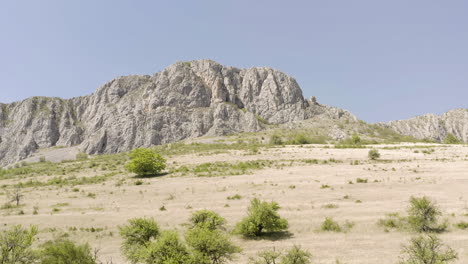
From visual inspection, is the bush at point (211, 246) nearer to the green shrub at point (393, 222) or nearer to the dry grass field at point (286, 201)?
the dry grass field at point (286, 201)

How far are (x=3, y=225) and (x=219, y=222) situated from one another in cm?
1978

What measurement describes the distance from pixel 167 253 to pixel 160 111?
145766mm

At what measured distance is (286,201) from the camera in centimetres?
2667

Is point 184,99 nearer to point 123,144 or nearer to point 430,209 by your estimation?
point 123,144

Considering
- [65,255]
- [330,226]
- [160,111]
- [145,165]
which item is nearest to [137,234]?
[65,255]

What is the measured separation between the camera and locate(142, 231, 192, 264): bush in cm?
1284

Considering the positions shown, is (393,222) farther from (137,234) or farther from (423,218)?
(137,234)

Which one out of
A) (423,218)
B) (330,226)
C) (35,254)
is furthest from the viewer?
(330,226)

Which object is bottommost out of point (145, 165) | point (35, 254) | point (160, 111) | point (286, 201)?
point (286, 201)

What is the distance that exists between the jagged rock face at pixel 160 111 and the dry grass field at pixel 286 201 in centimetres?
10210

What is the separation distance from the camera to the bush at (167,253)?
12836 millimetres

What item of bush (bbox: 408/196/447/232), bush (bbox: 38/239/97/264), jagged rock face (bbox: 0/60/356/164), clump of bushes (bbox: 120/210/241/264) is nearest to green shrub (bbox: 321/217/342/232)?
bush (bbox: 408/196/447/232)

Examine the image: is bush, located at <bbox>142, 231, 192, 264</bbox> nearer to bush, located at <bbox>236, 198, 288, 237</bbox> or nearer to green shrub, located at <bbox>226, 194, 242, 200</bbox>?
bush, located at <bbox>236, 198, 288, 237</bbox>

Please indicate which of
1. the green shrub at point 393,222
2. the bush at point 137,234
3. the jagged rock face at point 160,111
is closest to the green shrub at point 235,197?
the bush at point 137,234
